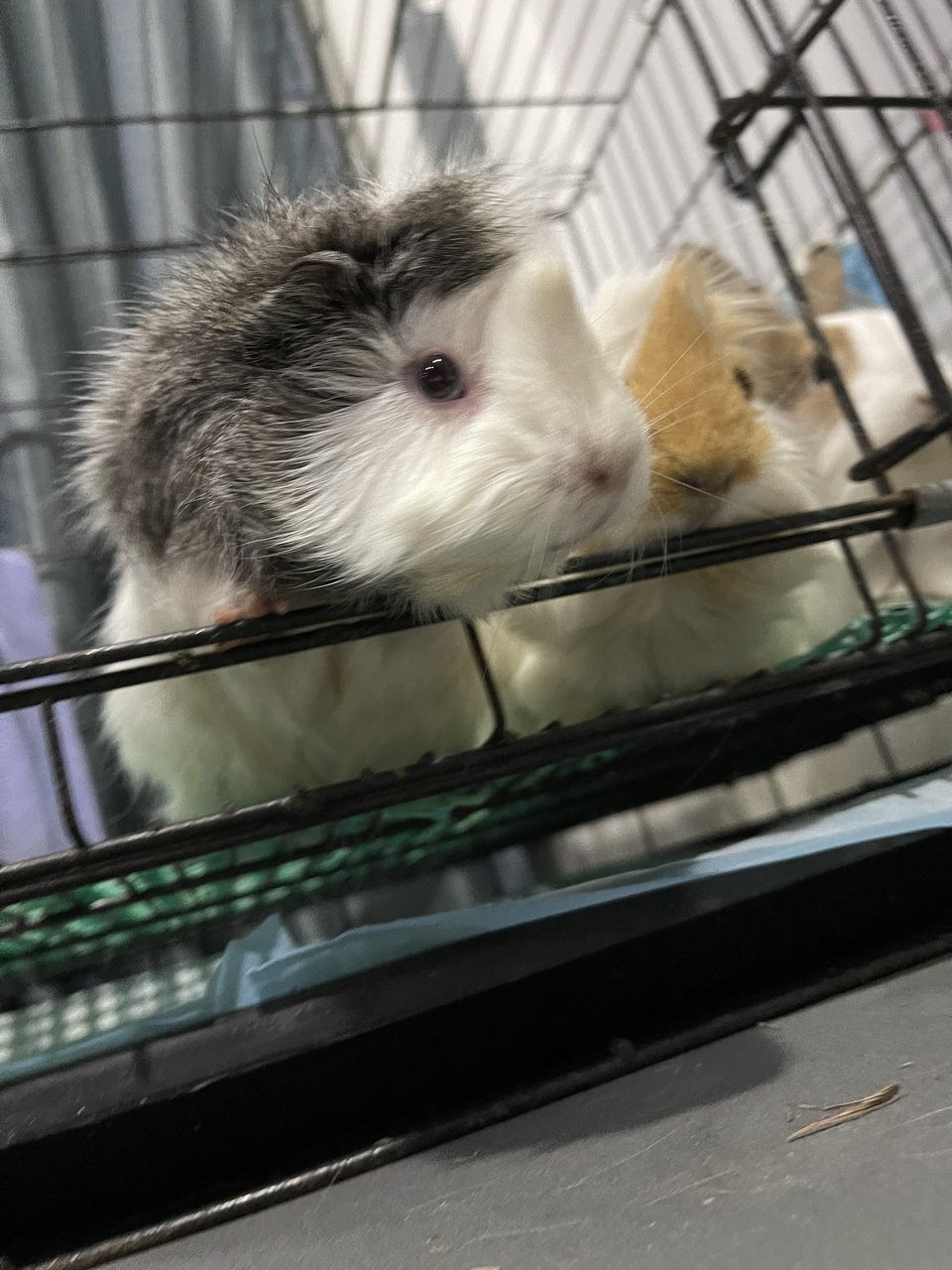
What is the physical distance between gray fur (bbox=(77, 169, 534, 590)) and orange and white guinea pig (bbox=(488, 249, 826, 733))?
12 cm

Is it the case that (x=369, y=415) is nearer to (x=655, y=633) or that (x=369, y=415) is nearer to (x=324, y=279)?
(x=324, y=279)

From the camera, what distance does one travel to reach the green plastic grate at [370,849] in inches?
16.4

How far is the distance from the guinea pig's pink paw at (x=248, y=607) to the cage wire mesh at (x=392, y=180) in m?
0.02

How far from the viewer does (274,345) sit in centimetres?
33

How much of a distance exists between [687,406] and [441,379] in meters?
0.16

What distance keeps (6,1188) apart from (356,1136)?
13 cm

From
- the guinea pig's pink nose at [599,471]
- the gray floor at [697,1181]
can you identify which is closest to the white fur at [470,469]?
the guinea pig's pink nose at [599,471]

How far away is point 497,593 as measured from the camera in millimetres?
342

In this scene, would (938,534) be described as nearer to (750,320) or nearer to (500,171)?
(750,320)

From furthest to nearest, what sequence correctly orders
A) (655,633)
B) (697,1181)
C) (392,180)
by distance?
(655,633) < (392,180) < (697,1181)

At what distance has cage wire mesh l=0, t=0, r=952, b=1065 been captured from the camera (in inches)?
15.2

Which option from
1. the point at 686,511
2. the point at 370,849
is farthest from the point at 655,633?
the point at 370,849

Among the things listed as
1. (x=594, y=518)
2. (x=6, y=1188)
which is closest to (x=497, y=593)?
(x=594, y=518)

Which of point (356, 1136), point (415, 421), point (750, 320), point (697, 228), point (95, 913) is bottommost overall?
point (356, 1136)
